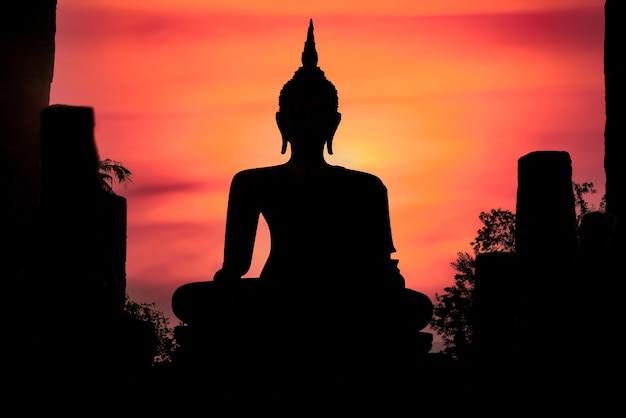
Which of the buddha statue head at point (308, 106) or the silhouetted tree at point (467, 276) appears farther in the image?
the silhouetted tree at point (467, 276)

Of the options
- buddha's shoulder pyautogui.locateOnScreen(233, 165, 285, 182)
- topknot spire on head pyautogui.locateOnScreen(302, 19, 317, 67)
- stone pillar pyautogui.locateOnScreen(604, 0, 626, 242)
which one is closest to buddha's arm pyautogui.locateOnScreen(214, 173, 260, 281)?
buddha's shoulder pyautogui.locateOnScreen(233, 165, 285, 182)

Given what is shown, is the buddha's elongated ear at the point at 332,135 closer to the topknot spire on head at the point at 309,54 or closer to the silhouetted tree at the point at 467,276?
the topknot spire on head at the point at 309,54

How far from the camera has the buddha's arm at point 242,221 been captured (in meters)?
15.2

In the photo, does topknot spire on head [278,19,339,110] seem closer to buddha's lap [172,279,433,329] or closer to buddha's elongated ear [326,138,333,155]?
buddha's elongated ear [326,138,333,155]

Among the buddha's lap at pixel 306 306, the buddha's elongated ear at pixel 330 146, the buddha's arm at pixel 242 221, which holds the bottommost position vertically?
the buddha's lap at pixel 306 306

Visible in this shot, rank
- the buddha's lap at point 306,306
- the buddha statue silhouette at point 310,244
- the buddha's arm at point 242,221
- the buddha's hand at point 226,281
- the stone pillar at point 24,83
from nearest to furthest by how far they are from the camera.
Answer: the buddha's lap at point 306,306
the buddha statue silhouette at point 310,244
the buddha's hand at point 226,281
the buddha's arm at point 242,221
the stone pillar at point 24,83

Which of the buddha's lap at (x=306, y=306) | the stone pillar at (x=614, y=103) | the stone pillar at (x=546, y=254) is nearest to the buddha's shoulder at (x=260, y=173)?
the buddha's lap at (x=306, y=306)

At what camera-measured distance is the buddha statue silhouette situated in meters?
14.0

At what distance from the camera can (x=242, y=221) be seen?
15297 millimetres

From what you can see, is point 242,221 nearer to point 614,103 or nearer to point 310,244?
point 310,244

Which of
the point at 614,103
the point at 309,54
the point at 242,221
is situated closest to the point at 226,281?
the point at 242,221

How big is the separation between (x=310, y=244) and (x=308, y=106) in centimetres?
132

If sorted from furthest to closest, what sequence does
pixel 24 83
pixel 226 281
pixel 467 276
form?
1. pixel 467 276
2. pixel 24 83
3. pixel 226 281

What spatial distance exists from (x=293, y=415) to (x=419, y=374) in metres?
1.18
